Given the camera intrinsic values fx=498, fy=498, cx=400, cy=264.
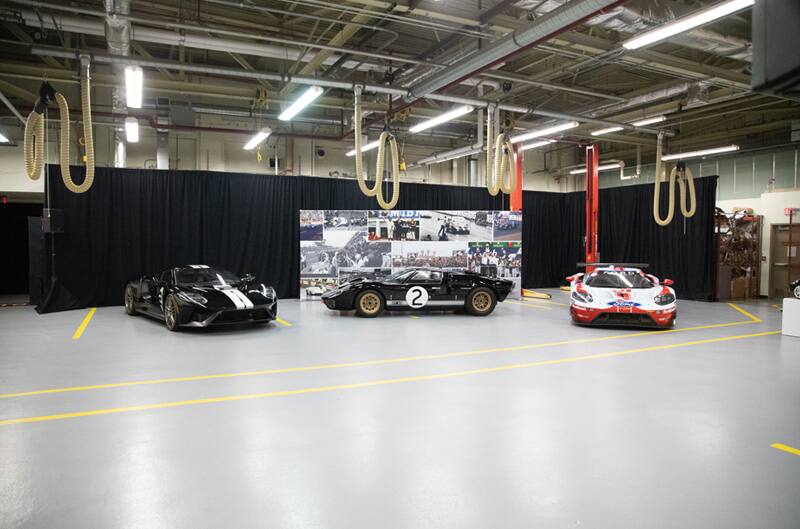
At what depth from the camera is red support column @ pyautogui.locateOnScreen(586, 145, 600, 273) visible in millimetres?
13588

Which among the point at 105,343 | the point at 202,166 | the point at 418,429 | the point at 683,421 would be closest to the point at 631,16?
the point at 683,421

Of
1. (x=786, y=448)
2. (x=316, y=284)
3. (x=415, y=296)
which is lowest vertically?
(x=786, y=448)

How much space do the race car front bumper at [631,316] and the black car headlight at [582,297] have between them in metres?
0.15

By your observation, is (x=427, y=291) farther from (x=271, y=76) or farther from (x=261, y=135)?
(x=261, y=135)

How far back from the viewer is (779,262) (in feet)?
47.4

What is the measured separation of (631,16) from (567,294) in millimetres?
9908

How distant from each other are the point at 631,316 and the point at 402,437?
625 centimetres

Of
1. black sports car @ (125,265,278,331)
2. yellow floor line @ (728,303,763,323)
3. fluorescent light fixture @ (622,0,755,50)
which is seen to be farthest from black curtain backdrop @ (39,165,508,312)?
yellow floor line @ (728,303,763,323)

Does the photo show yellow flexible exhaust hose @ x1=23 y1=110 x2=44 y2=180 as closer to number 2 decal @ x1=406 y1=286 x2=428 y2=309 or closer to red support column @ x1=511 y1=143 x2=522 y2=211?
number 2 decal @ x1=406 y1=286 x2=428 y2=309

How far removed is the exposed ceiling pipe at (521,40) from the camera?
212 inches

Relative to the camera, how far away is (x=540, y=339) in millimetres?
7766

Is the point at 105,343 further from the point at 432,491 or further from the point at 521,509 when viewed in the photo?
the point at 521,509

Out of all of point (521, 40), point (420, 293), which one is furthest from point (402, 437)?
point (420, 293)

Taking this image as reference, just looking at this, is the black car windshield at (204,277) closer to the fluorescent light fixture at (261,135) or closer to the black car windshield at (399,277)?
the black car windshield at (399,277)
